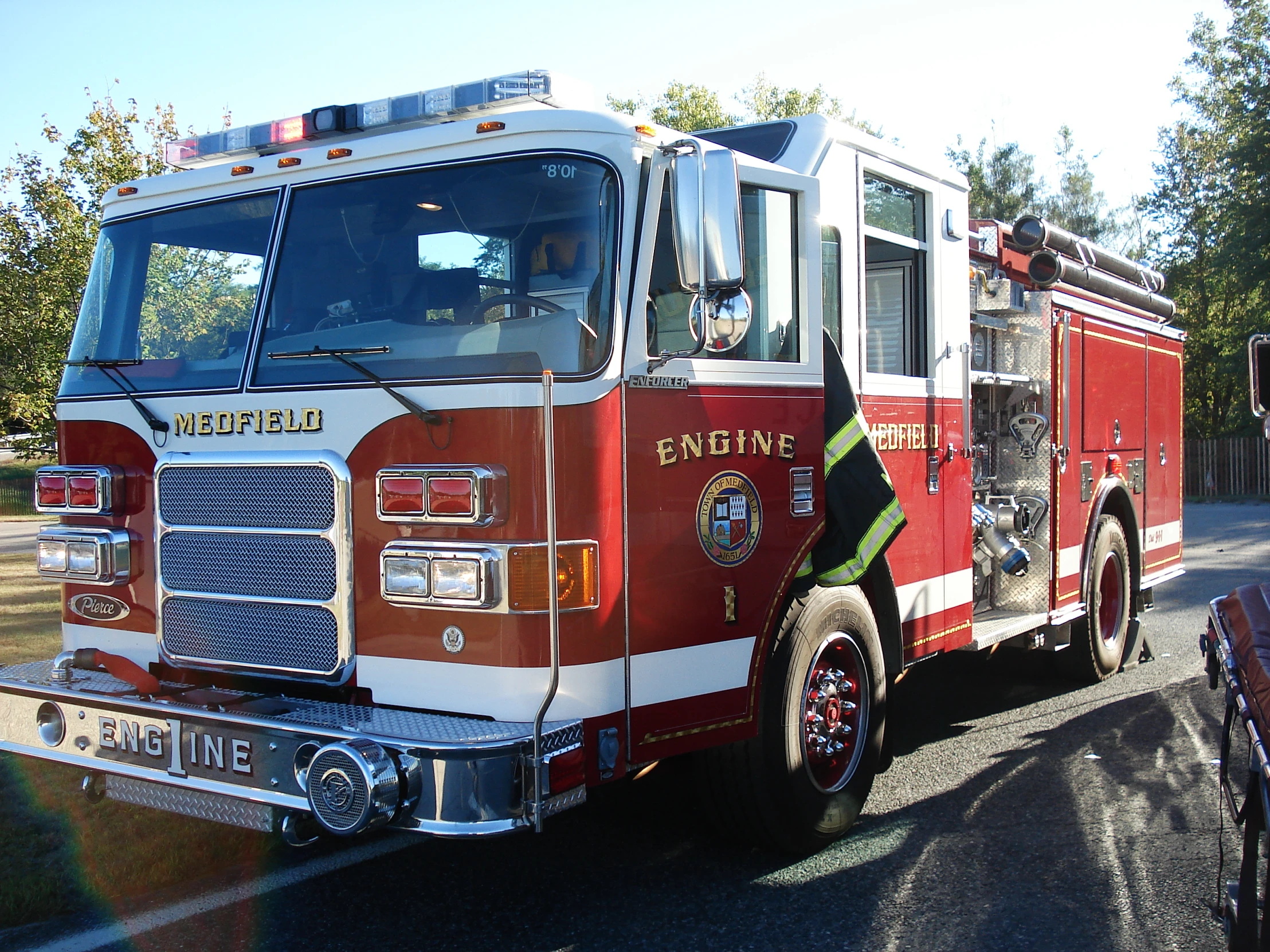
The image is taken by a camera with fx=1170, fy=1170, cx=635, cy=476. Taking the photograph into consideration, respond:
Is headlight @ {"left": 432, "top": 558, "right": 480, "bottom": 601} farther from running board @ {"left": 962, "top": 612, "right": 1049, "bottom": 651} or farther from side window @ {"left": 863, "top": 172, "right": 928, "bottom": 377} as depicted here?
running board @ {"left": 962, "top": 612, "right": 1049, "bottom": 651}

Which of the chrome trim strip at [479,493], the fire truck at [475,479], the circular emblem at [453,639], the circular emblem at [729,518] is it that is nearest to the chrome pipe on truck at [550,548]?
the fire truck at [475,479]

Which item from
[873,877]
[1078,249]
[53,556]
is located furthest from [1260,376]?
[53,556]

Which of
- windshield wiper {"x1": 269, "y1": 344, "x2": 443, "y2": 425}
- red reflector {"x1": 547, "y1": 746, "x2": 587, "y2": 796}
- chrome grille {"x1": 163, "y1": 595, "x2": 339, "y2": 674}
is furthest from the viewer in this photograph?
chrome grille {"x1": 163, "y1": 595, "x2": 339, "y2": 674}

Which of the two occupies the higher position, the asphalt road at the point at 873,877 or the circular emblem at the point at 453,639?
the circular emblem at the point at 453,639

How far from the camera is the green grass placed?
4180 mm

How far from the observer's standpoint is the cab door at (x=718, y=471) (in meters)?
3.76

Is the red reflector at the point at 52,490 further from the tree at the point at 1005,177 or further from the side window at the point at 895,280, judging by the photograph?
the tree at the point at 1005,177

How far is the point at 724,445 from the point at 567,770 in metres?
1.28

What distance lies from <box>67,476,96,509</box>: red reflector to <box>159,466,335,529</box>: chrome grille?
12.8 inches

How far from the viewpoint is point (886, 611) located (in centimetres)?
497

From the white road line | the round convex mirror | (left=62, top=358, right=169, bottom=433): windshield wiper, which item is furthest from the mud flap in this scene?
(left=62, top=358, right=169, bottom=433): windshield wiper

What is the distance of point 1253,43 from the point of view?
1147 inches

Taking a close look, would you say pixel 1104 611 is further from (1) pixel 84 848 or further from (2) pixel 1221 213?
(2) pixel 1221 213

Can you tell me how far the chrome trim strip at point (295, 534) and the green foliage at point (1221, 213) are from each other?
2706 cm
